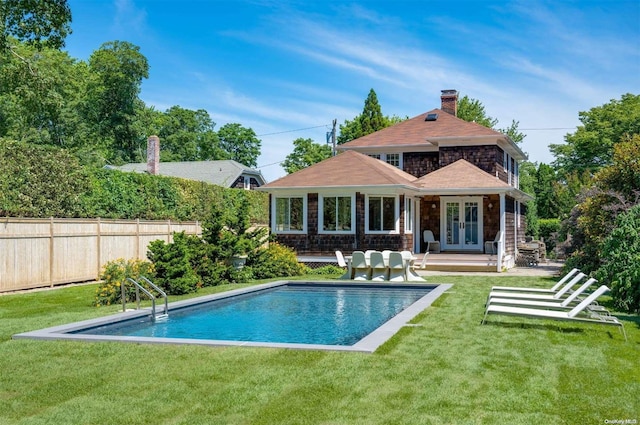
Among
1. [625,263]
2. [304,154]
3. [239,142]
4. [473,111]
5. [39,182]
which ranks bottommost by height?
[625,263]

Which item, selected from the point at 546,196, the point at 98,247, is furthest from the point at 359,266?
the point at 546,196

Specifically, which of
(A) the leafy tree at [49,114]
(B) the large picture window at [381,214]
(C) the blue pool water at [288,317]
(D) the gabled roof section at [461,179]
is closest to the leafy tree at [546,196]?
(D) the gabled roof section at [461,179]

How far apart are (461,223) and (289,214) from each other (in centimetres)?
805

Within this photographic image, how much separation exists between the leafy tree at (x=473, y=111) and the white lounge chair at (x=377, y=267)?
3396 centimetres

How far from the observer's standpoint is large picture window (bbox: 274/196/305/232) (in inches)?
1003

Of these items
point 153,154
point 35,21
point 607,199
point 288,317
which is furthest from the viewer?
point 153,154

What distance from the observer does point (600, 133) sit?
152 ft

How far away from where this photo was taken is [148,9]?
92.8 feet

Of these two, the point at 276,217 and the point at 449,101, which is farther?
the point at 449,101

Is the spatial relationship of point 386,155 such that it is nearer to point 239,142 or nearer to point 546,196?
point 546,196

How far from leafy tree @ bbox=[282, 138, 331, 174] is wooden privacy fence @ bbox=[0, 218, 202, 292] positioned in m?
42.2

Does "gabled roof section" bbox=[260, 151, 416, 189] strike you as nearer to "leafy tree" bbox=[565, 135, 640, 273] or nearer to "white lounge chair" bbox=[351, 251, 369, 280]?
"white lounge chair" bbox=[351, 251, 369, 280]

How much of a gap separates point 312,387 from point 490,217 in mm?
22347

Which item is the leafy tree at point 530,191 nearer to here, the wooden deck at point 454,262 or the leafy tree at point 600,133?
the leafy tree at point 600,133
